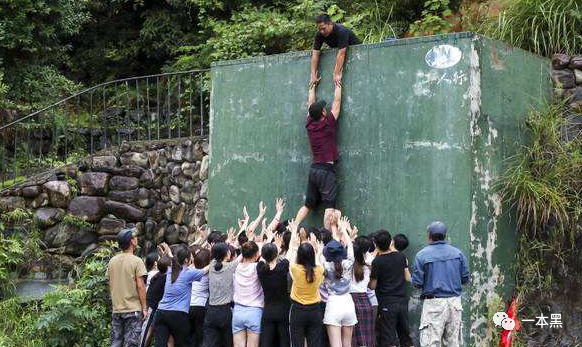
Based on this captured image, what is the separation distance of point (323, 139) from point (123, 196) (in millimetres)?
4441

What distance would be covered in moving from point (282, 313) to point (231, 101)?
404 centimetres

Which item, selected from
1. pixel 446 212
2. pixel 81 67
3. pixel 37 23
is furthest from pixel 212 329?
pixel 81 67

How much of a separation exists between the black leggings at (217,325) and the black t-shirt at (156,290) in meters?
0.63

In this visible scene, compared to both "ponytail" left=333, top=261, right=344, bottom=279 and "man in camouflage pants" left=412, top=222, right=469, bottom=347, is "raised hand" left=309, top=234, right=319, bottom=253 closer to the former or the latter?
"ponytail" left=333, top=261, right=344, bottom=279

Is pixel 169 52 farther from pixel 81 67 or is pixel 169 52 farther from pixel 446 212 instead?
pixel 446 212

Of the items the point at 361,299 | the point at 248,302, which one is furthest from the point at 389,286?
the point at 248,302

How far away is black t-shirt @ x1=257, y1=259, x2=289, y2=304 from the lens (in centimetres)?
782

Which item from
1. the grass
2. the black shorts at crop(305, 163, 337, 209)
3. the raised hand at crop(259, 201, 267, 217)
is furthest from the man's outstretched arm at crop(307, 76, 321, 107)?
the grass

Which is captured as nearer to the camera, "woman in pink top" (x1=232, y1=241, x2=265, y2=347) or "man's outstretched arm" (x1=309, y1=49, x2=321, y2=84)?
"woman in pink top" (x1=232, y1=241, x2=265, y2=347)

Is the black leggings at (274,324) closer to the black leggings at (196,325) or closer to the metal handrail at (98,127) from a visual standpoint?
Result: the black leggings at (196,325)

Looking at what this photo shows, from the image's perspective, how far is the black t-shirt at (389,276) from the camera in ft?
26.6

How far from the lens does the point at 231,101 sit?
11078 millimetres

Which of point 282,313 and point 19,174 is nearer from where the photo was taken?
point 282,313

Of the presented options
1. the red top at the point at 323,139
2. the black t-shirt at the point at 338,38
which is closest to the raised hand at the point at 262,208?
the red top at the point at 323,139
